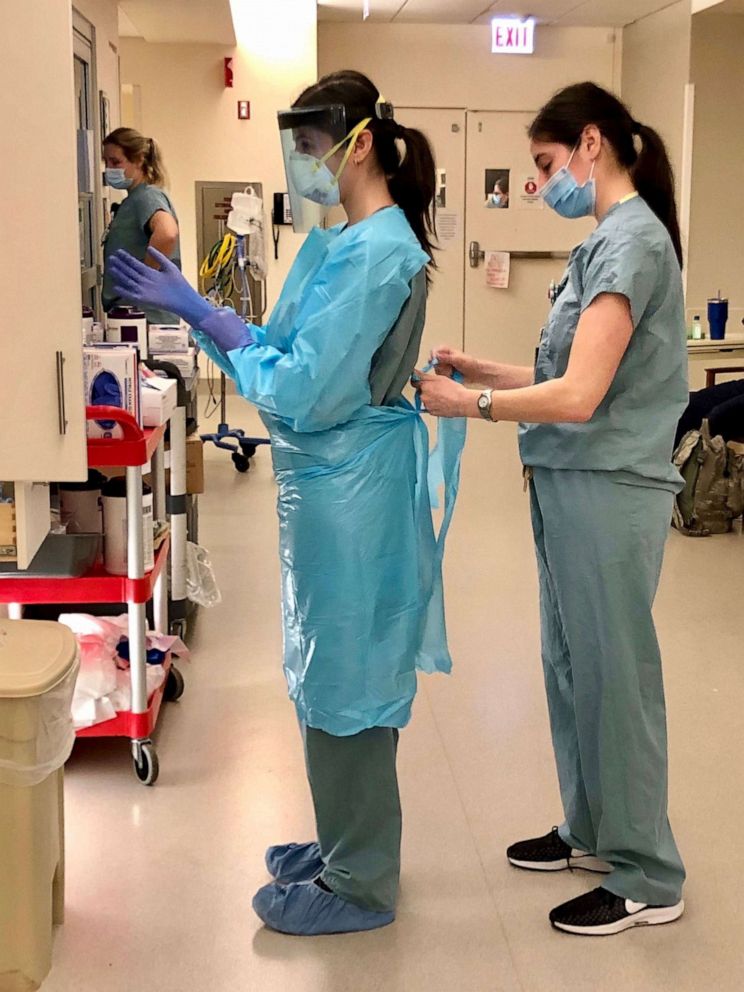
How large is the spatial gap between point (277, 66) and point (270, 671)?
5.96 m

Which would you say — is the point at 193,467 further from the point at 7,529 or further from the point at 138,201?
the point at 7,529

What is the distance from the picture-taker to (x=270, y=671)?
138 inches

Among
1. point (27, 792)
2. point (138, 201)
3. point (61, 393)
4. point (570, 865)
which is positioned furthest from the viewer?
point (138, 201)

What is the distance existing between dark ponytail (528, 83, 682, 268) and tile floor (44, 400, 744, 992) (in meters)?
1.24

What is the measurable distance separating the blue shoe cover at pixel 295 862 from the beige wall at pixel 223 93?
21.6 feet

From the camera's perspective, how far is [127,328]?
3.28m

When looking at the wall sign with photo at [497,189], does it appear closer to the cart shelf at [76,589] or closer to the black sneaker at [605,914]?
the cart shelf at [76,589]

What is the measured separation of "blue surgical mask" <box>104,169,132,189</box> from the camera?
14.8 feet

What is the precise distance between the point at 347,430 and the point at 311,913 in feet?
2.91

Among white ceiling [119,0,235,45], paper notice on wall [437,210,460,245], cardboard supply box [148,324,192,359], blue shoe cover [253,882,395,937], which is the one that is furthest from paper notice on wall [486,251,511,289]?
blue shoe cover [253,882,395,937]

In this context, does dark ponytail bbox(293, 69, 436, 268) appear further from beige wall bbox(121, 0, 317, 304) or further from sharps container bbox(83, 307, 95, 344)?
beige wall bbox(121, 0, 317, 304)

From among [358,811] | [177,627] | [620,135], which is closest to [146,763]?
[358,811]

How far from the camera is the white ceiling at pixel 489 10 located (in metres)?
7.95

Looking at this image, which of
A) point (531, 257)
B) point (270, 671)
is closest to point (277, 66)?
point (531, 257)
